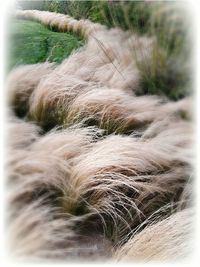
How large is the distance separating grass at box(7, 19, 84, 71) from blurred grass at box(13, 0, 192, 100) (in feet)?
0.77

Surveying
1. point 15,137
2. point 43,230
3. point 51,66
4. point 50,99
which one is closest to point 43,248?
point 43,230

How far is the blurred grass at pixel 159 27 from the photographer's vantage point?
295 cm

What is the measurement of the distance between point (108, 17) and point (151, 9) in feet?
1.12

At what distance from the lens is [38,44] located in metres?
3.42

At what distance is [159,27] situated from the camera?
305cm

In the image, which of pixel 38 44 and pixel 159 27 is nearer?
pixel 159 27

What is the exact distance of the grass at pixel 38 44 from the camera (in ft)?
10.6

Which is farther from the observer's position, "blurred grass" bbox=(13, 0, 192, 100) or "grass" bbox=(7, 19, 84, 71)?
"grass" bbox=(7, 19, 84, 71)

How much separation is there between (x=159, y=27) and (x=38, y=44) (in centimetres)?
90

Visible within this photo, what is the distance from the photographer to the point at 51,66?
3.27m

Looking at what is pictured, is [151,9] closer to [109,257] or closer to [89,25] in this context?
[89,25]

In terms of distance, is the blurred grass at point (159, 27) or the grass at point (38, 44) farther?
the grass at point (38, 44)

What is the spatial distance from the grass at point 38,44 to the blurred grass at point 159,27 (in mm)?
235

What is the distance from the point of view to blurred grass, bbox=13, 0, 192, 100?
2.95 meters
